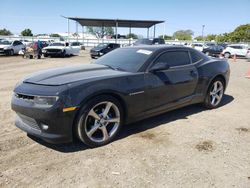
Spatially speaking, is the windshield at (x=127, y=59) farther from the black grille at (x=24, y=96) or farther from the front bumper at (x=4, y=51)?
the front bumper at (x=4, y=51)

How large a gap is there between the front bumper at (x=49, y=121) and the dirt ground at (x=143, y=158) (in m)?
0.30

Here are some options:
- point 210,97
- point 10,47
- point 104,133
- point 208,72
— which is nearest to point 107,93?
point 104,133

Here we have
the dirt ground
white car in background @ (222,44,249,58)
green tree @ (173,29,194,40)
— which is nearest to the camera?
the dirt ground

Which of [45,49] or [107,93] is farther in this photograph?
[45,49]

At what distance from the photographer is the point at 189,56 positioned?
17.9 ft

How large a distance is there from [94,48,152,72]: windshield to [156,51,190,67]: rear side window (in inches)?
12.4

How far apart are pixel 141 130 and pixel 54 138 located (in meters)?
1.67

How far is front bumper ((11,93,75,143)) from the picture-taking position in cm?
337

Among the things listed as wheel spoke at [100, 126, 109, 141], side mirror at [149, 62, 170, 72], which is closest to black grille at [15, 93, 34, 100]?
wheel spoke at [100, 126, 109, 141]

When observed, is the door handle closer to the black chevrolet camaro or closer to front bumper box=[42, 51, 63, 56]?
the black chevrolet camaro

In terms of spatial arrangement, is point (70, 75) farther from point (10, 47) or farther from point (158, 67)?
point (10, 47)

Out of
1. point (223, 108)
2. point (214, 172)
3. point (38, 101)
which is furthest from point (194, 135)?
point (38, 101)

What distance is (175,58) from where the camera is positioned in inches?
201

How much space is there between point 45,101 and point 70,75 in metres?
0.71
